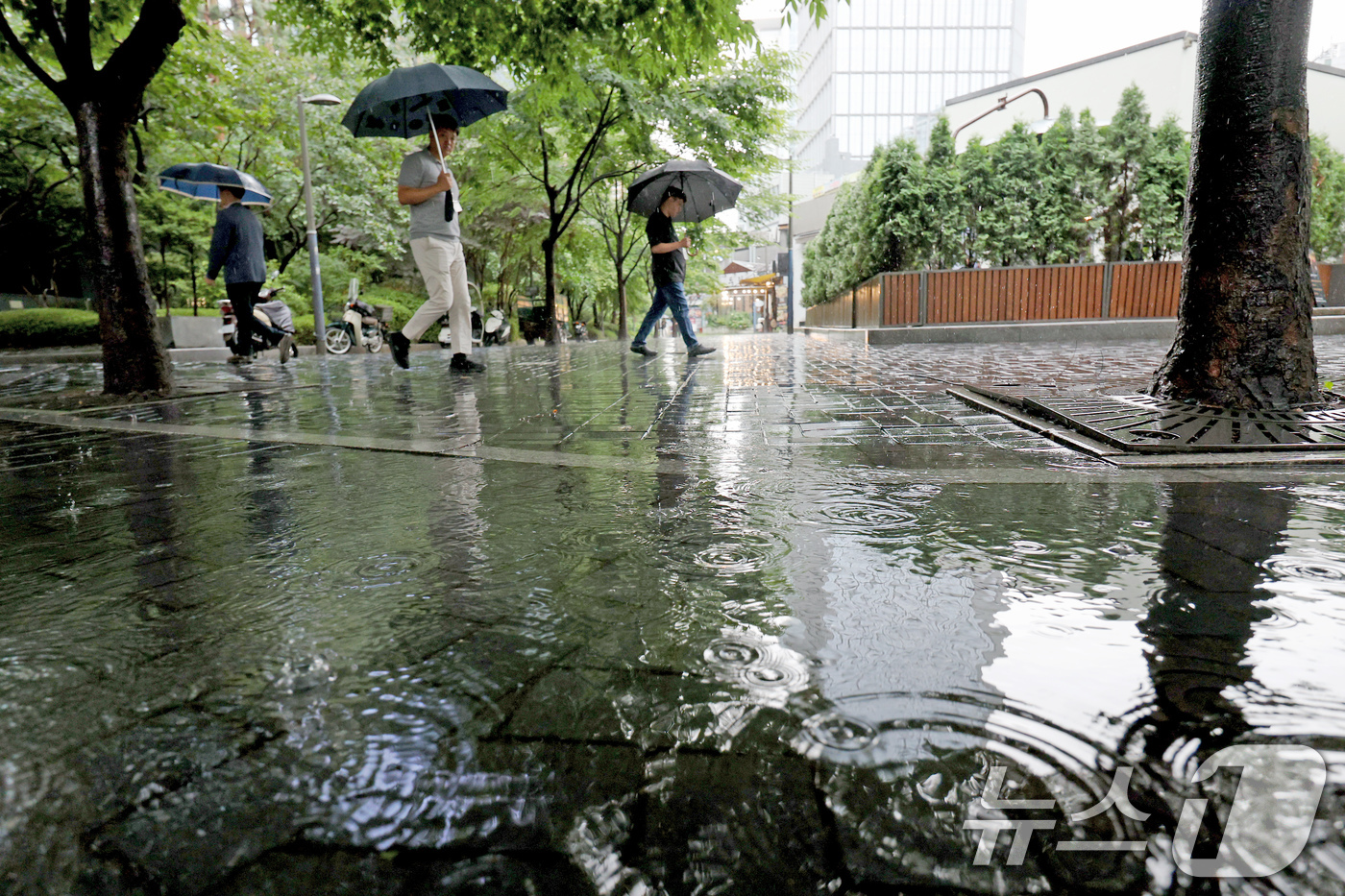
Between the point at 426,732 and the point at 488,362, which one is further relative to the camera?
the point at 488,362

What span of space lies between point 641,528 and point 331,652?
3.95 ft

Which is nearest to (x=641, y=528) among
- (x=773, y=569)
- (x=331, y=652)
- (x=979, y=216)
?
(x=773, y=569)

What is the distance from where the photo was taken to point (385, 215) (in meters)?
22.8

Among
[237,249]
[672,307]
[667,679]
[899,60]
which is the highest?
[899,60]

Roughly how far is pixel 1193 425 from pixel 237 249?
443 inches

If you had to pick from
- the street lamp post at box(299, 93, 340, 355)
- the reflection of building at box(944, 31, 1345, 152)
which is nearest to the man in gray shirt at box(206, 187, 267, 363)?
the street lamp post at box(299, 93, 340, 355)

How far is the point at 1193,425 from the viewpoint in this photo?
4.29m

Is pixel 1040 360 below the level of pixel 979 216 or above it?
below

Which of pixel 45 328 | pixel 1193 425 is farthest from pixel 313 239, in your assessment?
pixel 1193 425

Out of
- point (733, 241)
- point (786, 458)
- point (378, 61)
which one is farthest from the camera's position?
point (733, 241)

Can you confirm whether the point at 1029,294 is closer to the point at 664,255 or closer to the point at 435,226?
the point at 664,255

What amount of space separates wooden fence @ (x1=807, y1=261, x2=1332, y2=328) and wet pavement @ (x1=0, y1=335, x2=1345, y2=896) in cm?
1401

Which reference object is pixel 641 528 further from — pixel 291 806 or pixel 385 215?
pixel 385 215

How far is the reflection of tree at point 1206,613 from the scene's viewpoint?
1398mm
